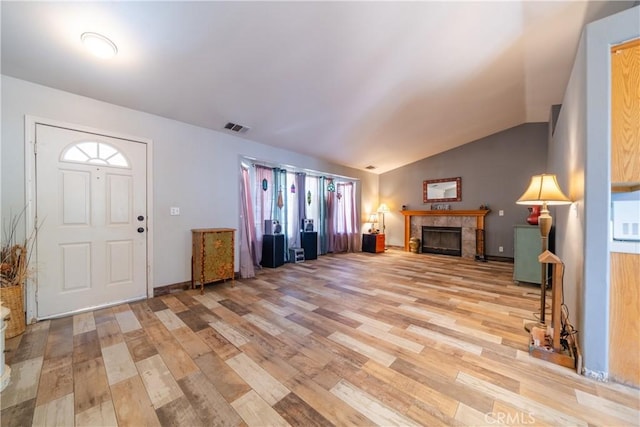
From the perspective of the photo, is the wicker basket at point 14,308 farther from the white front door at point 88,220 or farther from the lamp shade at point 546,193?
the lamp shade at point 546,193

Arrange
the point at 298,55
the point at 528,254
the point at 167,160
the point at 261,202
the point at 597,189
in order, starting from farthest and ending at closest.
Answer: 1. the point at 261,202
2. the point at 528,254
3. the point at 167,160
4. the point at 298,55
5. the point at 597,189

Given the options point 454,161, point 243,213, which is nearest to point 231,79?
point 243,213

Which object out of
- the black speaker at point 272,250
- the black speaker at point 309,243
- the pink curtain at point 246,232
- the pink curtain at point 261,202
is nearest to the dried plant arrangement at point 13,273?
the pink curtain at point 246,232

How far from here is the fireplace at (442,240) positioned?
594cm

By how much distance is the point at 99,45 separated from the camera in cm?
196

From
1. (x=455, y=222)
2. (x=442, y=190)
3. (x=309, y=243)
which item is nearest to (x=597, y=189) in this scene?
(x=309, y=243)

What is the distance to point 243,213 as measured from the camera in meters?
4.17

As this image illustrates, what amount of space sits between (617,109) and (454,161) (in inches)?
191

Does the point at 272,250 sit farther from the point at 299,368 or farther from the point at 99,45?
the point at 99,45

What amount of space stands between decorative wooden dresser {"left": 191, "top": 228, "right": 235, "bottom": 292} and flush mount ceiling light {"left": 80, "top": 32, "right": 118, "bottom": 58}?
2.01 metres

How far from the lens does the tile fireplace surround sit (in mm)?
5578

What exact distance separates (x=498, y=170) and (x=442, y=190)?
4.02 feet

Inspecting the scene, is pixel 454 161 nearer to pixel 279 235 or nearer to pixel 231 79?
pixel 279 235

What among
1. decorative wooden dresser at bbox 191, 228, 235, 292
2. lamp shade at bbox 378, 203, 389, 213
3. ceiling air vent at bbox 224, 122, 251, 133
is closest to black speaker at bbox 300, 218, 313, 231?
decorative wooden dresser at bbox 191, 228, 235, 292
